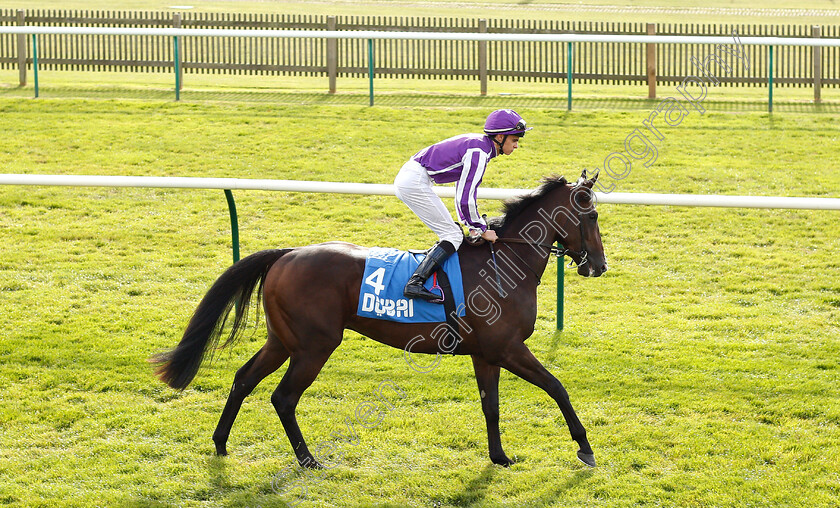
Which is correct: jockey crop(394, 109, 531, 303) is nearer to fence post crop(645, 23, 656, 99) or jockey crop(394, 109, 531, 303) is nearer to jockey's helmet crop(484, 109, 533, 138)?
jockey's helmet crop(484, 109, 533, 138)

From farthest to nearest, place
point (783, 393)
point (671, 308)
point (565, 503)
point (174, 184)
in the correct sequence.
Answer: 1. point (671, 308)
2. point (174, 184)
3. point (783, 393)
4. point (565, 503)

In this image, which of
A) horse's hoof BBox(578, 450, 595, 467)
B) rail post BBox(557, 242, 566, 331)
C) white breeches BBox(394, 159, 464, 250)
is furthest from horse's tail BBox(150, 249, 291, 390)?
rail post BBox(557, 242, 566, 331)

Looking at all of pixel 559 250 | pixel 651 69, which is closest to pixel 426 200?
pixel 559 250

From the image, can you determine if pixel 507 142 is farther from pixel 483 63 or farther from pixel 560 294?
pixel 483 63

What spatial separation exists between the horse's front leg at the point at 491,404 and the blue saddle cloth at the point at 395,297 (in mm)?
364

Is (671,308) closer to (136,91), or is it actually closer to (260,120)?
(260,120)

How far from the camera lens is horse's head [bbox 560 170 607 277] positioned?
16.6 feet

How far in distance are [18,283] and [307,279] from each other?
3.82m

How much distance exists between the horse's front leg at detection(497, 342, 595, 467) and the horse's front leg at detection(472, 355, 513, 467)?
123 mm

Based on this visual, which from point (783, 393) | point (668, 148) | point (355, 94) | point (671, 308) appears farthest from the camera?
point (355, 94)

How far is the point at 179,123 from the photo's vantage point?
Answer: 12203 millimetres

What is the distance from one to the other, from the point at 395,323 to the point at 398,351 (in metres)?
1.53

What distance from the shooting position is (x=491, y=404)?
5.02 meters

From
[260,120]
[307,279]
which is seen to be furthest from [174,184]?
[260,120]
